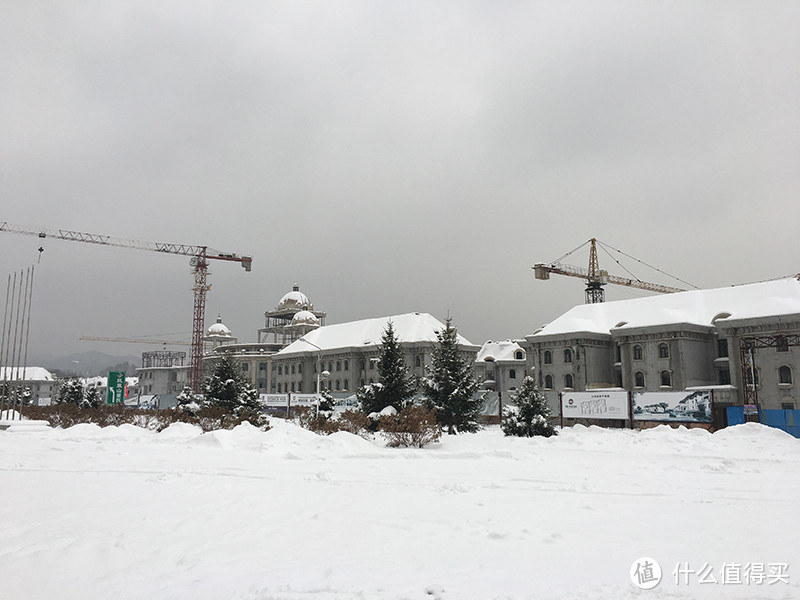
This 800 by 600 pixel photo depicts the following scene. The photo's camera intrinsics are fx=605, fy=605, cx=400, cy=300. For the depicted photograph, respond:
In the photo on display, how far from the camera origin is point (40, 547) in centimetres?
785

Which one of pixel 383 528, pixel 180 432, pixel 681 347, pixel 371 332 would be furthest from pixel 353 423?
pixel 371 332

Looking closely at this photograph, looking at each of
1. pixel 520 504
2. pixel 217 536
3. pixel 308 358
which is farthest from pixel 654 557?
pixel 308 358

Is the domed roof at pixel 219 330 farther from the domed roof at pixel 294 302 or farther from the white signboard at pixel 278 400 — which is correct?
the white signboard at pixel 278 400

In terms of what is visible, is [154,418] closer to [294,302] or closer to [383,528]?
[383,528]

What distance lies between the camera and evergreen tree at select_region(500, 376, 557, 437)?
1097 inches

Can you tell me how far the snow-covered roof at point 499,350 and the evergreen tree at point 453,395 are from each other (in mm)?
44281

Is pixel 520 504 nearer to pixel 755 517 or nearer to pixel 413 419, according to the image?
pixel 755 517

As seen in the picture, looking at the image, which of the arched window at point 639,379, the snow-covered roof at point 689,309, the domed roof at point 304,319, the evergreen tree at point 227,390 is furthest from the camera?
the domed roof at point 304,319

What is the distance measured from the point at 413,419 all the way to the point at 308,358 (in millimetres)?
60447

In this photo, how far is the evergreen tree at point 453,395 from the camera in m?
30.1

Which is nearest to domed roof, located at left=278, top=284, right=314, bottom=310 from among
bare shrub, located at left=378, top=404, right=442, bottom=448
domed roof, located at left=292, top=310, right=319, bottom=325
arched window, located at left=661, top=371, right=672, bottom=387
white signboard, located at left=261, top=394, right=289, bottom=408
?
domed roof, located at left=292, top=310, right=319, bottom=325

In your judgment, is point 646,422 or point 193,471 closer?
point 193,471

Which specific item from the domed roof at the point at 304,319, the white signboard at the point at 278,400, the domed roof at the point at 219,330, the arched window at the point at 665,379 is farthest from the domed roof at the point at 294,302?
the arched window at the point at 665,379

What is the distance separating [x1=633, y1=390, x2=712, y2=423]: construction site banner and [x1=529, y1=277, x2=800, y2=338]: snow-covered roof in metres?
18.4
